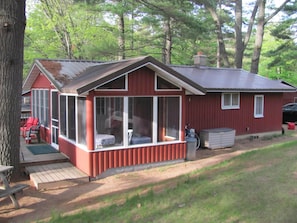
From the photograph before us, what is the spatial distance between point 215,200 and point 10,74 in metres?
5.49

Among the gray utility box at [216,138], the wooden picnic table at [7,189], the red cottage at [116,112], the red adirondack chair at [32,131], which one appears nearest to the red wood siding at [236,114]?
the gray utility box at [216,138]

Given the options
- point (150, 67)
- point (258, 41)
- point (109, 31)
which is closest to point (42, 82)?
point (150, 67)

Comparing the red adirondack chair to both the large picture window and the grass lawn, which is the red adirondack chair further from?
the grass lawn

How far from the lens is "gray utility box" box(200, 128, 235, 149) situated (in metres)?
11.8

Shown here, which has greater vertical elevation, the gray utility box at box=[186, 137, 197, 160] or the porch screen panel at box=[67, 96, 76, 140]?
the porch screen panel at box=[67, 96, 76, 140]

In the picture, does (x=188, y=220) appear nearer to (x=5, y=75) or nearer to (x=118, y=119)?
(x=118, y=119)

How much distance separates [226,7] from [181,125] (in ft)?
62.6

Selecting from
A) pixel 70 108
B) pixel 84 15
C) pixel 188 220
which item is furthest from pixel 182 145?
pixel 84 15

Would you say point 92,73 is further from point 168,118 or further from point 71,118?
point 168,118

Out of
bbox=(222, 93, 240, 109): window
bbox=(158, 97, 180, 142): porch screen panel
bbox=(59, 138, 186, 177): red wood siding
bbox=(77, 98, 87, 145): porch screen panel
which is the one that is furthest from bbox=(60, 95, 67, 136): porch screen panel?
bbox=(222, 93, 240, 109): window

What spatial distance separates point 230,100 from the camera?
13.4 meters

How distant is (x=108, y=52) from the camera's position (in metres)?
20.3

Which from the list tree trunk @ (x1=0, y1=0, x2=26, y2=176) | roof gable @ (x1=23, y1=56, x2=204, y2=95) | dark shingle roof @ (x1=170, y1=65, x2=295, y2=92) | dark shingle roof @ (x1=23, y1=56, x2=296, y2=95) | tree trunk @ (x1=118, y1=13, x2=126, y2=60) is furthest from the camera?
tree trunk @ (x1=118, y1=13, x2=126, y2=60)

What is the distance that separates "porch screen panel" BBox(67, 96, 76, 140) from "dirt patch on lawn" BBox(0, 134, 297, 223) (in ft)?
6.02
